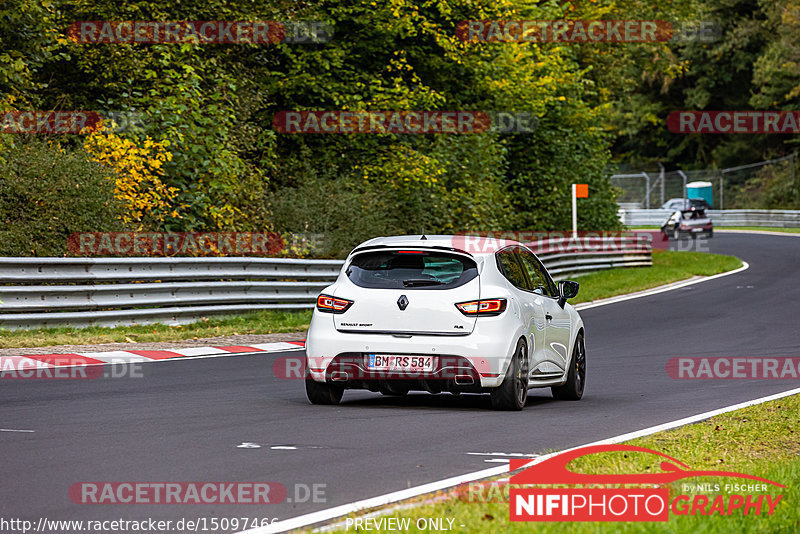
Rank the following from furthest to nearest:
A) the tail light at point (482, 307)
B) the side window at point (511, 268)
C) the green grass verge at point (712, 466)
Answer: the side window at point (511, 268) → the tail light at point (482, 307) → the green grass verge at point (712, 466)

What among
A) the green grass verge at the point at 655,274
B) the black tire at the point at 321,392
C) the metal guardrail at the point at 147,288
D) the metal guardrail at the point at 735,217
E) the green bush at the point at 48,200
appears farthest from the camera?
the metal guardrail at the point at 735,217

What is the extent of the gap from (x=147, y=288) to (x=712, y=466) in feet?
39.6

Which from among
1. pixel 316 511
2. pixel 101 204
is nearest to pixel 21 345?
pixel 101 204

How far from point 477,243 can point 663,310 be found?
1485cm

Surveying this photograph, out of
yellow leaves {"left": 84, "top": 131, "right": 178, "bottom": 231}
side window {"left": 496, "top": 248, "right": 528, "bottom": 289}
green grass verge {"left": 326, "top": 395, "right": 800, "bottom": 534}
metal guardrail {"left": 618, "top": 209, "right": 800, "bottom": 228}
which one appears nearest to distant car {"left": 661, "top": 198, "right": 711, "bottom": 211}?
metal guardrail {"left": 618, "top": 209, "right": 800, "bottom": 228}

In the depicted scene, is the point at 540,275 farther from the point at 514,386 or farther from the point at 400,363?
the point at 400,363

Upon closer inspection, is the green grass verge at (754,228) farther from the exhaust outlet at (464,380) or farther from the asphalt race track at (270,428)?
the exhaust outlet at (464,380)

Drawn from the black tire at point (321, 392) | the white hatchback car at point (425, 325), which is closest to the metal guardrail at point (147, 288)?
the black tire at point (321, 392)

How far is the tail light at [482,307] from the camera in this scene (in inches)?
424

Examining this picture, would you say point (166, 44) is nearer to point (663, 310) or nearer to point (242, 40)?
point (242, 40)

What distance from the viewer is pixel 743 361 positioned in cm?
1636

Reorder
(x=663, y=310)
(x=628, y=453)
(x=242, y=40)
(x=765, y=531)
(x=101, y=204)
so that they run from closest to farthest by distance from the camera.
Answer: (x=765, y=531), (x=628, y=453), (x=101, y=204), (x=663, y=310), (x=242, y=40)

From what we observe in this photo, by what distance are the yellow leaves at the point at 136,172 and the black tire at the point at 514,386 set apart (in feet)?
38.6

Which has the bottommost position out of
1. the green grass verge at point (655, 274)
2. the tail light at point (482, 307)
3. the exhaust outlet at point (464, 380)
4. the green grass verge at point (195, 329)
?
the green grass verge at point (655, 274)
